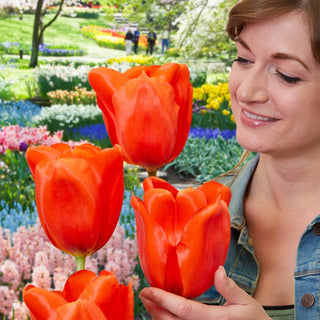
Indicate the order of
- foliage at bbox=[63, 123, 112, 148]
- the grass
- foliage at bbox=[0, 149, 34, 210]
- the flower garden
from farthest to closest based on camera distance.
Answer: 1. the grass
2. foliage at bbox=[63, 123, 112, 148]
3. foliage at bbox=[0, 149, 34, 210]
4. the flower garden

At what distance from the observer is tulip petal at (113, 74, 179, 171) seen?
0.71 metres

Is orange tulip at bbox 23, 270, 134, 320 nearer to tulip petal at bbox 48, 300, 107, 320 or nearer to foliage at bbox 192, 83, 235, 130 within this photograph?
tulip petal at bbox 48, 300, 107, 320

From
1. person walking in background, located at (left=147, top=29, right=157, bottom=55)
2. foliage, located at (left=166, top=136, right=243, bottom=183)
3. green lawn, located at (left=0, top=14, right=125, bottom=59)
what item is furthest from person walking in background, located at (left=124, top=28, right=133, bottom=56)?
foliage, located at (left=166, top=136, right=243, bottom=183)

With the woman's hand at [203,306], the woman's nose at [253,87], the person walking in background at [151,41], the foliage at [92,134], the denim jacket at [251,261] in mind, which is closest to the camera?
the woman's hand at [203,306]

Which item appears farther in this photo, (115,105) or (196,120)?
(196,120)

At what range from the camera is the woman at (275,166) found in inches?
43.8

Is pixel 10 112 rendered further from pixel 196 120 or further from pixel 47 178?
pixel 47 178

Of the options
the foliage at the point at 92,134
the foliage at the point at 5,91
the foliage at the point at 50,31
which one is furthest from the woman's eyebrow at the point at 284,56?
the foliage at the point at 50,31

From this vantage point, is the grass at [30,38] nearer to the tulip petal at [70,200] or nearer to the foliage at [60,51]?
the foliage at [60,51]

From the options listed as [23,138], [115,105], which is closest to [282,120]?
[115,105]

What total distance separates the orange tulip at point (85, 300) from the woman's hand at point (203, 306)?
49 mm

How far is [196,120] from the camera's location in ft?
25.9

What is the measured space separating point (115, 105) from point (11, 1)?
17634 millimetres

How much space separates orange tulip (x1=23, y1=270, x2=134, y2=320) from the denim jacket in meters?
0.87
